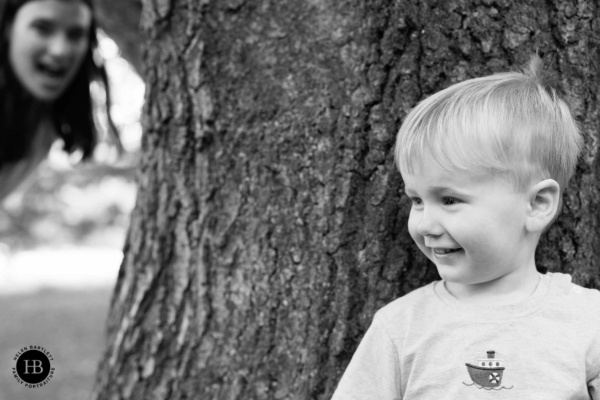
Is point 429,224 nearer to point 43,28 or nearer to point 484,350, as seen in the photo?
point 484,350

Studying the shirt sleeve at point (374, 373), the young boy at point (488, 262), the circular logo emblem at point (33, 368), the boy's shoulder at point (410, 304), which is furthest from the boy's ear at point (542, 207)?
the circular logo emblem at point (33, 368)

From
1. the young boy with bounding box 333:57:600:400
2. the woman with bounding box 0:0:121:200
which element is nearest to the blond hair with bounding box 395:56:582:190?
the young boy with bounding box 333:57:600:400

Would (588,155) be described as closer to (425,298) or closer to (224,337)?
(425,298)

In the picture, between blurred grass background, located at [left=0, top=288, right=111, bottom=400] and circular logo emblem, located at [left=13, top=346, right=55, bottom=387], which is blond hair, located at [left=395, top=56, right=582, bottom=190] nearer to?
circular logo emblem, located at [left=13, top=346, right=55, bottom=387]

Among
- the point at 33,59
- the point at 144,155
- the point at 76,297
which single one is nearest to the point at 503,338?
the point at 144,155

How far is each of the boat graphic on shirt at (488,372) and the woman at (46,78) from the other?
3.63 meters

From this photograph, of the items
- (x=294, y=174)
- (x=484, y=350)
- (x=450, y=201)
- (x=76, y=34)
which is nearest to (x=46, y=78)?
(x=76, y=34)

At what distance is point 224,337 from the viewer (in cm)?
229

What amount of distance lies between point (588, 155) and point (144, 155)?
139 centimetres

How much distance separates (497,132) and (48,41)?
364 cm

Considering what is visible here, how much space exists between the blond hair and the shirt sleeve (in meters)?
0.44

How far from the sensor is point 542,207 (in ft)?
5.82

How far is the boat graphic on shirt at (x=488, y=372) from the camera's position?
→ 173cm

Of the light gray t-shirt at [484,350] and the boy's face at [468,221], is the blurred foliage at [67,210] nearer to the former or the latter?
the light gray t-shirt at [484,350]
